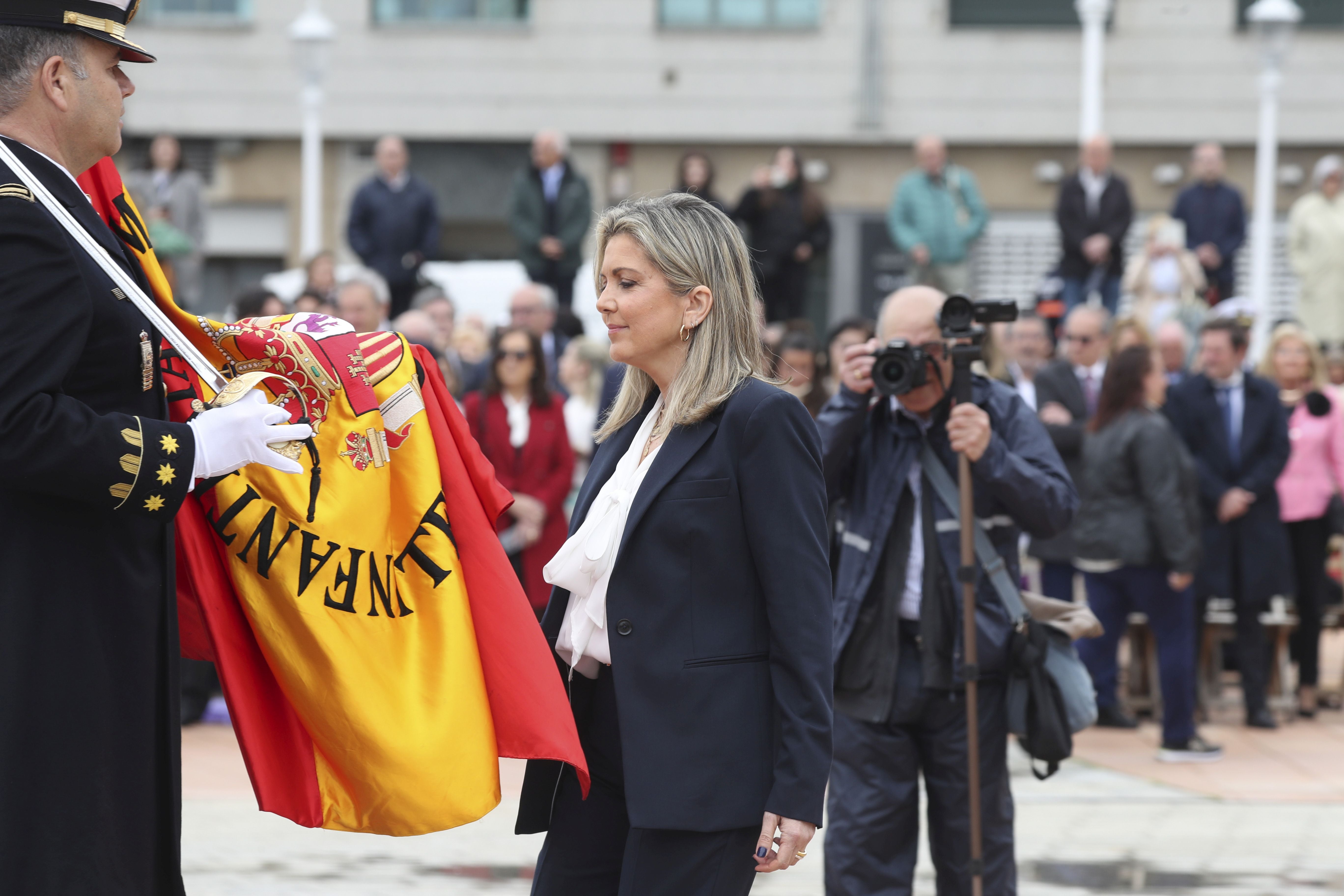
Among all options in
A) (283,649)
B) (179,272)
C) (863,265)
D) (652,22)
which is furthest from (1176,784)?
(652,22)

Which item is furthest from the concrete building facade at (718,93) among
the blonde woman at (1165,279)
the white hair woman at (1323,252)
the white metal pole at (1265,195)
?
the blonde woman at (1165,279)

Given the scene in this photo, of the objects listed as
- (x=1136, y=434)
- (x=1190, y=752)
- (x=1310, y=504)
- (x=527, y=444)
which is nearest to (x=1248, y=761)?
(x=1190, y=752)

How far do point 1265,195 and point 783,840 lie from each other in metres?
16.1

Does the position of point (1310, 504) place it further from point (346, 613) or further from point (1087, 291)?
point (346, 613)

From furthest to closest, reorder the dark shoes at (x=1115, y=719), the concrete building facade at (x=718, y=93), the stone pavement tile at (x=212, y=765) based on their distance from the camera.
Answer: the concrete building facade at (x=718, y=93) < the dark shoes at (x=1115, y=719) < the stone pavement tile at (x=212, y=765)

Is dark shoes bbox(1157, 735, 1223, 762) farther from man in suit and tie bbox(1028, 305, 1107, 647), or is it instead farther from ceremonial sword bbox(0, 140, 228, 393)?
ceremonial sword bbox(0, 140, 228, 393)

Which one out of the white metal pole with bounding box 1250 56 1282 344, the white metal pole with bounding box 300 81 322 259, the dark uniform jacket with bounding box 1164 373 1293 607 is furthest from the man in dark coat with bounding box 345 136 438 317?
the white metal pole with bounding box 1250 56 1282 344

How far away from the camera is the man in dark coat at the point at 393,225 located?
48.4 ft

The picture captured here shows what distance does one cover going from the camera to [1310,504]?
10.8 metres

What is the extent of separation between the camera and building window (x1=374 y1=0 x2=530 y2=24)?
887 inches

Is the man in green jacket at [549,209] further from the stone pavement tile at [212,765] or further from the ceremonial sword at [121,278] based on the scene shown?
the ceremonial sword at [121,278]

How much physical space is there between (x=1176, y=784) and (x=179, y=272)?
9538 millimetres

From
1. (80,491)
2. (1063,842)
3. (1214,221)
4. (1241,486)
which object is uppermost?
(1214,221)

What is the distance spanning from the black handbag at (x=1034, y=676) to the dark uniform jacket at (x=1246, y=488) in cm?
546
